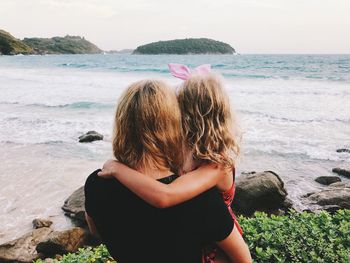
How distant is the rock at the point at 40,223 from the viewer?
298 inches

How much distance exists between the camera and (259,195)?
822 centimetres

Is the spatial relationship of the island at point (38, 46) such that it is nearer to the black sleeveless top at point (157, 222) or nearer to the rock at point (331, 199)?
the rock at point (331, 199)

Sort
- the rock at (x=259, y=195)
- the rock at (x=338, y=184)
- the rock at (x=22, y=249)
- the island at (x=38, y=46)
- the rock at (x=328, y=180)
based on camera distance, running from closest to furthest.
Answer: the rock at (x=22, y=249), the rock at (x=259, y=195), the rock at (x=338, y=184), the rock at (x=328, y=180), the island at (x=38, y=46)

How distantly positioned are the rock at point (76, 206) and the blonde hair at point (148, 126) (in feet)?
20.1

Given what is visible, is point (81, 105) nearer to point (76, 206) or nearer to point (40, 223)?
point (76, 206)

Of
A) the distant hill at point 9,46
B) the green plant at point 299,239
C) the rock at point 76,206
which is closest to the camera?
the green plant at point 299,239

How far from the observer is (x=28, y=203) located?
8586mm

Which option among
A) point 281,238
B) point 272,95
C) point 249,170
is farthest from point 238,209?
point 272,95

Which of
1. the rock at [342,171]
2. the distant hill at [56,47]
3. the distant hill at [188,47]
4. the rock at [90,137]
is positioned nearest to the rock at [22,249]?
the rock at [90,137]

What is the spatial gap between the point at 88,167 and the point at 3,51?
113 meters

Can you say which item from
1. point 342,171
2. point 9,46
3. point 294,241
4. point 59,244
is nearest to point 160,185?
point 294,241

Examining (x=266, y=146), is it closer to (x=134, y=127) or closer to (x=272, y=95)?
(x=134, y=127)

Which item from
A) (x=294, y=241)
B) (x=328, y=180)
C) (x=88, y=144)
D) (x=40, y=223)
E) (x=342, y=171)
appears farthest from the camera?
(x=88, y=144)

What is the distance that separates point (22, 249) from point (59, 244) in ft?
1.95
